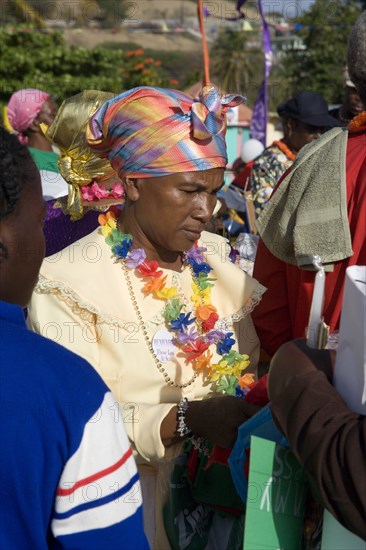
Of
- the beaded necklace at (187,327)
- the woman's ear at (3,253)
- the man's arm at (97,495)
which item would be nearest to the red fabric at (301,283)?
the beaded necklace at (187,327)

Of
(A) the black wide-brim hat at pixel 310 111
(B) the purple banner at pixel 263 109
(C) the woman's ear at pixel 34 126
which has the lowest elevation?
(B) the purple banner at pixel 263 109

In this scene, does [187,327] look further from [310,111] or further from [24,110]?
[310,111]

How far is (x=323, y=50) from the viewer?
1362 inches

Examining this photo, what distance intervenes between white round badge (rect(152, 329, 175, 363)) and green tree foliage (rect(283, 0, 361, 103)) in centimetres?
3047

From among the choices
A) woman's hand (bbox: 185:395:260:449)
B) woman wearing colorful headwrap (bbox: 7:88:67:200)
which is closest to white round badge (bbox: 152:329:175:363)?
woman's hand (bbox: 185:395:260:449)

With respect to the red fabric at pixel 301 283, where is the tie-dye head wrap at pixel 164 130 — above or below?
above

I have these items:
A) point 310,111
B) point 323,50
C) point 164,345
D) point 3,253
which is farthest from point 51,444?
point 323,50

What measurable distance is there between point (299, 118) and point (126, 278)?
4428 mm

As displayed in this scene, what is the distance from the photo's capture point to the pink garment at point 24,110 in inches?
238

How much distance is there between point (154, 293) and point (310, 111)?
14.4 ft

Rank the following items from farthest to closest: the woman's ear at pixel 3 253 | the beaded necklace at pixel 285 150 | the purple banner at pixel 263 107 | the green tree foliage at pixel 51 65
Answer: the green tree foliage at pixel 51 65
the purple banner at pixel 263 107
the beaded necklace at pixel 285 150
the woman's ear at pixel 3 253

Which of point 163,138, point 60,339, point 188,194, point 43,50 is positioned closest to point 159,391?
point 60,339

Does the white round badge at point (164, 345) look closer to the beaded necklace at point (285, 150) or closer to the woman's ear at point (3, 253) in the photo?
the woman's ear at point (3, 253)

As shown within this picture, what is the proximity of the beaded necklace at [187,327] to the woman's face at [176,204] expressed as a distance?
4.1 inches
